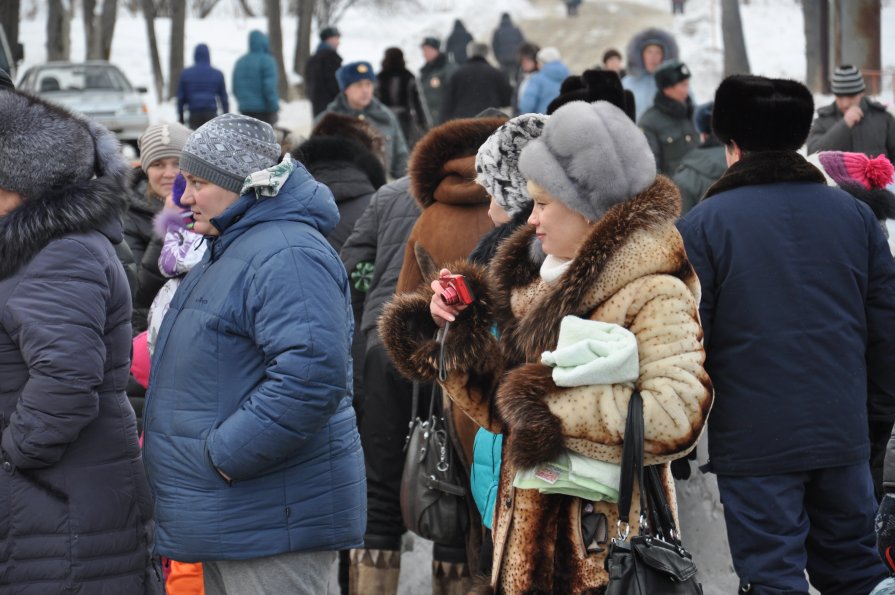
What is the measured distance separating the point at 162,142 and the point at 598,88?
219 cm

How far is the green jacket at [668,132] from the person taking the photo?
399 inches

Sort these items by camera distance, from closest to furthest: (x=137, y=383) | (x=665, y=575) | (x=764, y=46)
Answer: (x=665, y=575)
(x=137, y=383)
(x=764, y=46)

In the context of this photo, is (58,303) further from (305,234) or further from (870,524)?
(870,524)

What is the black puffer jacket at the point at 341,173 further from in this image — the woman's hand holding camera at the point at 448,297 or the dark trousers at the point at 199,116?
the dark trousers at the point at 199,116

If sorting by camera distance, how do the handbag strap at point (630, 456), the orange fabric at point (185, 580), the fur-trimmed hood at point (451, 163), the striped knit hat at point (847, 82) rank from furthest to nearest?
the striped knit hat at point (847, 82)
the orange fabric at point (185, 580)
the fur-trimmed hood at point (451, 163)
the handbag strap at point (630, 456)

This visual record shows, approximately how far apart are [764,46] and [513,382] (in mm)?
33989

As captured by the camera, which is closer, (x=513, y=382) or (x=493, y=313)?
(x=513, y=382)

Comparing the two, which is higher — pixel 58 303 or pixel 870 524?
pixel 58 303

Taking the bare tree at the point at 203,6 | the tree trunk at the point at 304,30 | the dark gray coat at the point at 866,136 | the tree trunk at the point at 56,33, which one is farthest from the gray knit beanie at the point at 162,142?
the bare tree at the point at 203,6

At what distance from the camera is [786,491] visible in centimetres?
418

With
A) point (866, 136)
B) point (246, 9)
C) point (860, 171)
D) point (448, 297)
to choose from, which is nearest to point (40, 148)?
point (448, 297)

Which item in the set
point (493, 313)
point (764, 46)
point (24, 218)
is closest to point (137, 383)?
point (24, 218)

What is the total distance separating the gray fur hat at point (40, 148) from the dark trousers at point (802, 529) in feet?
7.63

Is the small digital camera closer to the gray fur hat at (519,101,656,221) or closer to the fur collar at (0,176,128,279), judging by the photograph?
the gray fur hat at (519,101,656,221)
